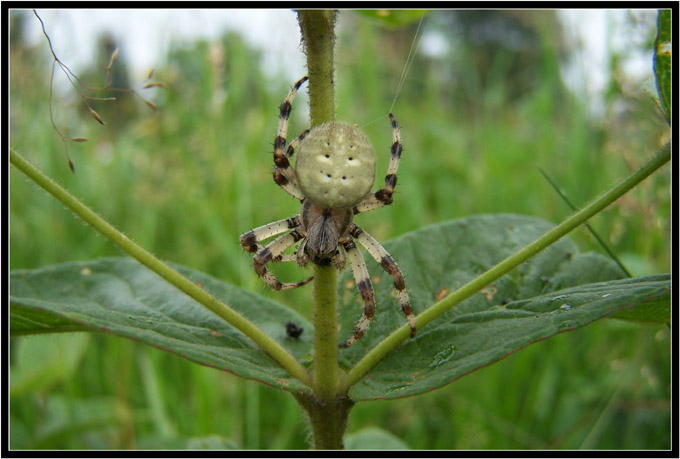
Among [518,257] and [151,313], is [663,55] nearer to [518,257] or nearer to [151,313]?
[518,257]

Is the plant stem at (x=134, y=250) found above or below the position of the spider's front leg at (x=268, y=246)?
below

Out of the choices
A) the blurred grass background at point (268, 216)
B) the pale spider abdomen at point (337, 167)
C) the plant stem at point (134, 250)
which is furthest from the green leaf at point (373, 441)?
the pale spider abdomen at point (337, 167)

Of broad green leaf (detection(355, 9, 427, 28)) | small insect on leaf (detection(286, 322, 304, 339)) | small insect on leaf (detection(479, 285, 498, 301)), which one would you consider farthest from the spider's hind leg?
broad green leaf (detection(355, 9, 427, 28))

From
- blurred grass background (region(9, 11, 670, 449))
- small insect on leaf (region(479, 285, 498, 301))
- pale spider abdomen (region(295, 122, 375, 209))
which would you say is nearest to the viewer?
pale spider abdomen (region(295, 122, 375, 209))

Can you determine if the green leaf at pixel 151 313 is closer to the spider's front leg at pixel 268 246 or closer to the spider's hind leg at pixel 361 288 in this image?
the spider's hind leg at pixel 361 288

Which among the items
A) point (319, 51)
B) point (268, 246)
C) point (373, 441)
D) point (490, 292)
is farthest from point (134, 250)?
point (373, 441)

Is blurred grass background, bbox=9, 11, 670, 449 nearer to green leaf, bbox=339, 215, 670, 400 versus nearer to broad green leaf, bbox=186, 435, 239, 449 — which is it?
broad green leaf, bbox=186, 435, 239, 449

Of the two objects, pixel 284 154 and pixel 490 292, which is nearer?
pixel 490 292
